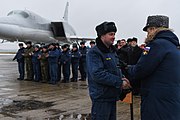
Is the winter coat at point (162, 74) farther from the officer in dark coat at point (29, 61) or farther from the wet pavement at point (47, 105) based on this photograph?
the officer in dark coat at point (29, 61)

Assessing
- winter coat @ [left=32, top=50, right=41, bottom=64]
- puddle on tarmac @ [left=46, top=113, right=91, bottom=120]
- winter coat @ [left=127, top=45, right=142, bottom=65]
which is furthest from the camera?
winter coat @ [left=32, top=50, right=41, bottom=64]

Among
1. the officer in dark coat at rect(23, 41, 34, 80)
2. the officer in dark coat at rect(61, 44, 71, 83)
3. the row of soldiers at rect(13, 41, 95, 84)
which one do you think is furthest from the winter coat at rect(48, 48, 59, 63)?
the officer in dark coat at rect(23, 41, 34, 80)

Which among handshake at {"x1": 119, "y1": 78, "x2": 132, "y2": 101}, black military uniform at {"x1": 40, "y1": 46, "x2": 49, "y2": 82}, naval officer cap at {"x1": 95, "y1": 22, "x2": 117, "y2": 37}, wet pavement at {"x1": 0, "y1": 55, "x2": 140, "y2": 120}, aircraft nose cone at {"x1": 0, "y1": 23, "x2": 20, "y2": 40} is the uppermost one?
aircraft nose cone at {"x1": 0, "y1": 23, "x2": 20, "y2": 40}

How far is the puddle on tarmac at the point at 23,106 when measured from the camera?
6.73 metres

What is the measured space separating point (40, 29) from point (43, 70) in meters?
13.3

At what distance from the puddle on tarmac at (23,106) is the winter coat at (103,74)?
3566 mm

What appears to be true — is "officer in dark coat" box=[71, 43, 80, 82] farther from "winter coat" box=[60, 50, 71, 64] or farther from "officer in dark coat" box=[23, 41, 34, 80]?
"officer in dark coat" box=[23, 41, 34, 80]

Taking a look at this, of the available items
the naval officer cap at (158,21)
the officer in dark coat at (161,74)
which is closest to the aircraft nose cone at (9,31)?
the naval officer cap at (158,21)

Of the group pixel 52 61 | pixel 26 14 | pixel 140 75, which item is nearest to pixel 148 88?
pixel 140 75

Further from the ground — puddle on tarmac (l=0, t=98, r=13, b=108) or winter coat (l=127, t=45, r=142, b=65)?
winter coat (l=127, t=45, r=142, b=65)

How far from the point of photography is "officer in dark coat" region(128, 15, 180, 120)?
9.94 ft

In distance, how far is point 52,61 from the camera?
11555mm

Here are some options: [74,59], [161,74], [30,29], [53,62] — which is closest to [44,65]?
[53,62]

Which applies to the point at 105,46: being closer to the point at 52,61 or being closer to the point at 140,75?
the point at 140,75
